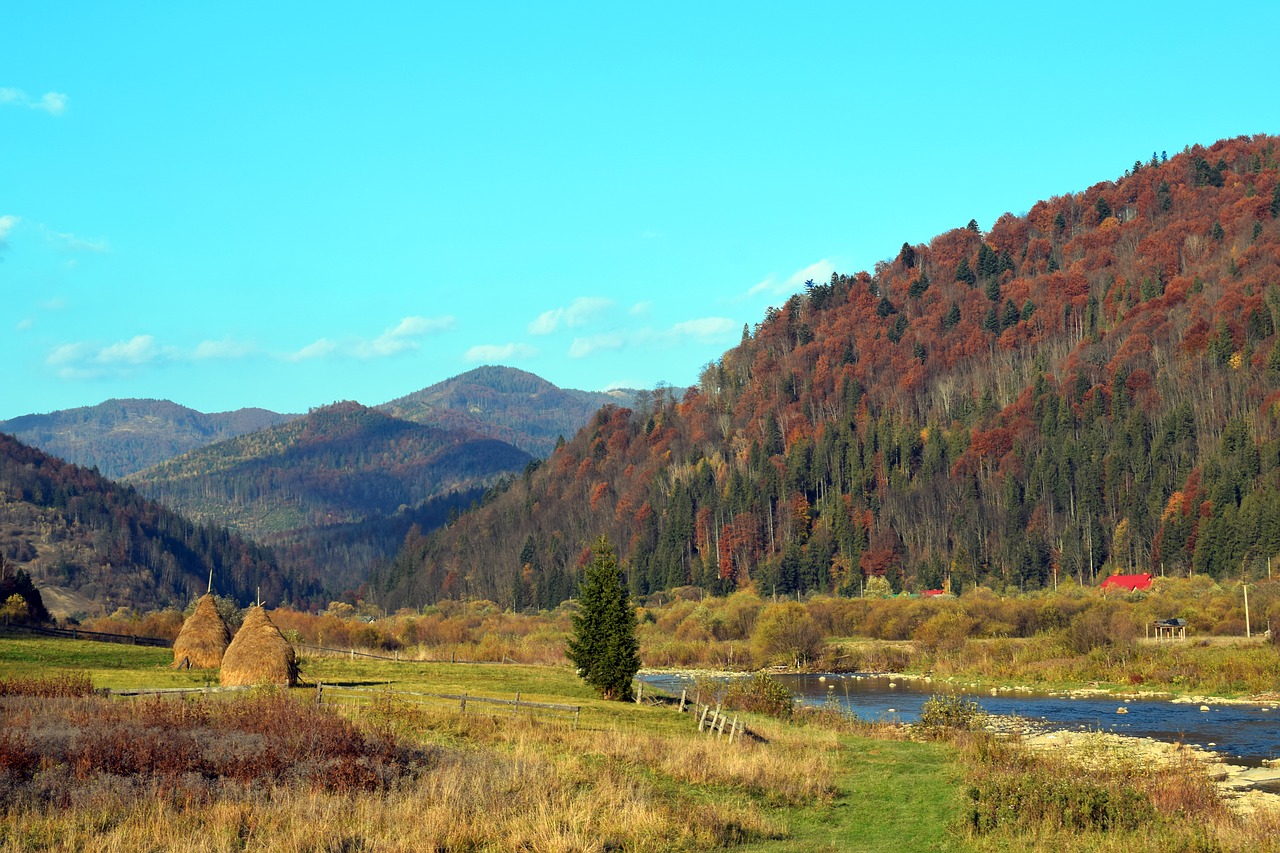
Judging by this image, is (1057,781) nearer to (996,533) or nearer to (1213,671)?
(1213,671)

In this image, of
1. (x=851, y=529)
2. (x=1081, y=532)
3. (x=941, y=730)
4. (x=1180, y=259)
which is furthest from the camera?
(x=1180, y=259)

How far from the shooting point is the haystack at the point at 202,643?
51.1m

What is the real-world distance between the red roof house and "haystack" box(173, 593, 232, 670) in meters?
79.7

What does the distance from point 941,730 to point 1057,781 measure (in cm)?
1598

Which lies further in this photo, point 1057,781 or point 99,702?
point 99,702

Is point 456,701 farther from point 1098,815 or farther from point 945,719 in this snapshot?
point 1098,815

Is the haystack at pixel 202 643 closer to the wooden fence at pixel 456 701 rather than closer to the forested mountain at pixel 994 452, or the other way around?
the wooden fence at pixel 456 701

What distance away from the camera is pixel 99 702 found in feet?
98.0

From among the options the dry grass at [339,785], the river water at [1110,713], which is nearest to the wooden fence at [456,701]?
the dry grass at [339,785]

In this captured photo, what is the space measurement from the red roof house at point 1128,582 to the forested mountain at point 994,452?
5059mm

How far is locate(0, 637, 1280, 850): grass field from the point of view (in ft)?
63.8

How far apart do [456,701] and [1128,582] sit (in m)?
88.5

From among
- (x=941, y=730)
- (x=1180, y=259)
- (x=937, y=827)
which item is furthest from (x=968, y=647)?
(x=1180, y=259)

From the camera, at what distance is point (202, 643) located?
51406mm
